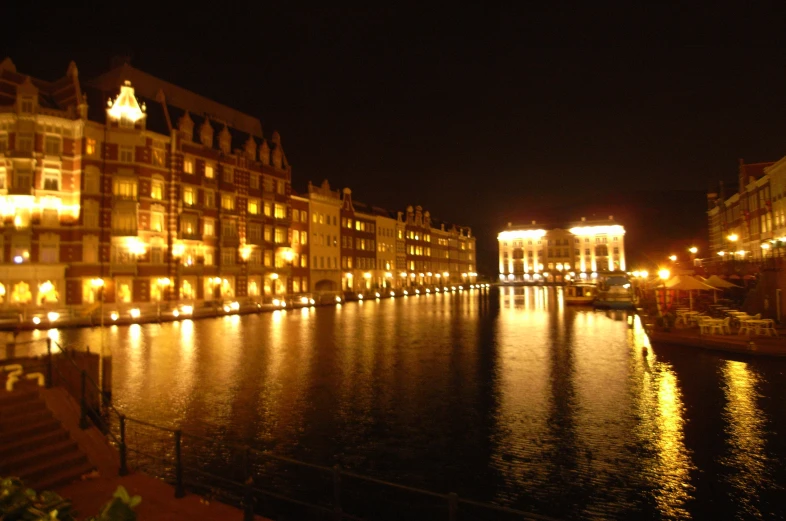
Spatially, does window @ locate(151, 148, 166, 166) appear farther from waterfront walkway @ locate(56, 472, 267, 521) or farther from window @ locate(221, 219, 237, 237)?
waterfront walkway @ locate(56, 472, 267, 521)

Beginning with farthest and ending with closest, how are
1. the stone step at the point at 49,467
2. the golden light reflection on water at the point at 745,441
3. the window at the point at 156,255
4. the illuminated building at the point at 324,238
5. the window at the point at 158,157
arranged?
1. the illuminated building at the point at 324,238
2. the window at the point at 158,157
3. the window at the point at 156,255
4. the golden light reflection on water at the point at 745,441
5. the stone step at the point at 49,467

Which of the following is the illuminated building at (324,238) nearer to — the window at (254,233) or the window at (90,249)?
the window at (254,233)

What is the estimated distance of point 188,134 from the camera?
55719 millimetres

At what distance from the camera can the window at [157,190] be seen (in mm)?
51500

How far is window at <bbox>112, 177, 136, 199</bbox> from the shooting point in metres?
48.8

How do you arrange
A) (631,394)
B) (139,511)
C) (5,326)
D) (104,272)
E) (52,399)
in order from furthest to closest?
1. (104,272)
2. (5,326)
3. (631,394)
4. (52,399)
5. (139,511)

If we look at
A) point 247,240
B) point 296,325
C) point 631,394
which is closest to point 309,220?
point 247,240

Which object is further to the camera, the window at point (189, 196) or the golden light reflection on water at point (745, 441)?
the window at point (189, 196)

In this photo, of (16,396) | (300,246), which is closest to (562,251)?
(300,246)

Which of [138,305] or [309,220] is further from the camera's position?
[309,220]

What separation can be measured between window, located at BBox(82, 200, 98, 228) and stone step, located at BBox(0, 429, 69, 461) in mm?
42887

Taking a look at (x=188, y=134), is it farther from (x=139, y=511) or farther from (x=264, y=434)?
(x=139, y=511)

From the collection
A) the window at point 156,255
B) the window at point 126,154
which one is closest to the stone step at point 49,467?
the window at point 156,255

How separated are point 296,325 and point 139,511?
31406 millimetres
